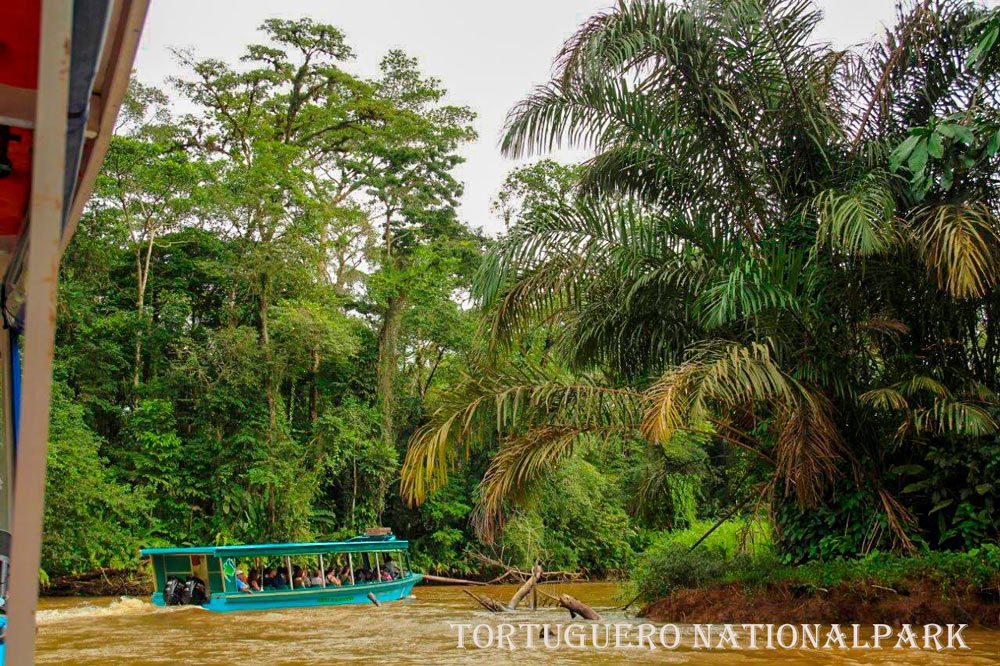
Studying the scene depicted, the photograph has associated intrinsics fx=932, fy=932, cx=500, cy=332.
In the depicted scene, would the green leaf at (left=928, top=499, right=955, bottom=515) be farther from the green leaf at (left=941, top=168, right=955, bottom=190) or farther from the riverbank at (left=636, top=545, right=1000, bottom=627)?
the green leaf at (left=941, top=168, right=955, bottom=190)

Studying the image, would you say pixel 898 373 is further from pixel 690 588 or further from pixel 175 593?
pixel 175 593

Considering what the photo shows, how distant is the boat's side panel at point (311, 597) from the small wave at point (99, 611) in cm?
174

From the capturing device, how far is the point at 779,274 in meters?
10.5

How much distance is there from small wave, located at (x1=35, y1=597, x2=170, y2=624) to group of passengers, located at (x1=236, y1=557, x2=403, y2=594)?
1756 mm

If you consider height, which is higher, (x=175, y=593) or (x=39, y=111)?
(x=39, y=111)

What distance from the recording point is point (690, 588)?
13039mm

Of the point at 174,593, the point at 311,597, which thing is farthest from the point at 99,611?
the point at 311,597

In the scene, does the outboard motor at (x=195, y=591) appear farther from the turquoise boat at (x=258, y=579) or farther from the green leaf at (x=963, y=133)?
the green leaf at (x=963, y=133)

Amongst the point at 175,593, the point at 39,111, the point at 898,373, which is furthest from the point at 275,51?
the point at 39,111

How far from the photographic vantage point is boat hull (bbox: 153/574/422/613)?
1573 centimetres

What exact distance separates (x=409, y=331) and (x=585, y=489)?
22.8 feet

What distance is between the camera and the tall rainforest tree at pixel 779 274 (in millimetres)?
10398

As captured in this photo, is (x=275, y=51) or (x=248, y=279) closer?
(x=248, y=279)

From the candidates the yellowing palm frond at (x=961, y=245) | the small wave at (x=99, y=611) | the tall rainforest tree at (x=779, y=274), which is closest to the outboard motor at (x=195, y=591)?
the small wave at (x=99, y=611)
